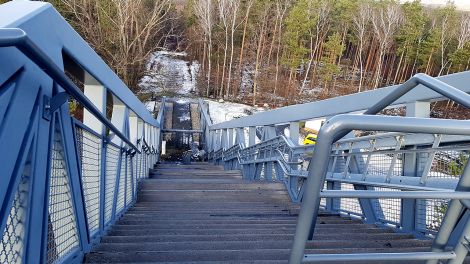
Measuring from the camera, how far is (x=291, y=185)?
21.4ft

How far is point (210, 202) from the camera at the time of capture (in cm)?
662

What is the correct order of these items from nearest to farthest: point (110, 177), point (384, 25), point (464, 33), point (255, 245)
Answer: point (255, 245)
point (110, 177)
point (464, 33)
point (384, 25)

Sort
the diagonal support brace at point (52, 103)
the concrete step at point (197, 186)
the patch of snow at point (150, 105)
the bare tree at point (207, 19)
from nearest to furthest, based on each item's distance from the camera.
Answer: the diagonal support brace at point (52, 103)
the concrete step at point (197, 186)
the patch of snow at point (150, 105)
the bare tree at point (207, 19)

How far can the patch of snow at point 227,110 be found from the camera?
2767 centimetres

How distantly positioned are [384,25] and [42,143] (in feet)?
123

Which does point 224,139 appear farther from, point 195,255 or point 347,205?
point 195,255

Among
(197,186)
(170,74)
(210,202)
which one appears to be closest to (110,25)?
(170,74)

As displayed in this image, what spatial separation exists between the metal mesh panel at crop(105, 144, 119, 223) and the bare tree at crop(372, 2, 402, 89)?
33884 mm

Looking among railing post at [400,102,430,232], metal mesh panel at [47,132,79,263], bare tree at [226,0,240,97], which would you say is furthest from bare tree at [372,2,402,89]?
metal mesh panel at [47,132,79,263]

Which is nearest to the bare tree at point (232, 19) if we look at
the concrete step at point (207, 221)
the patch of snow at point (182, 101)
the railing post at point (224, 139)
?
the patch of snow at point (182, 101)

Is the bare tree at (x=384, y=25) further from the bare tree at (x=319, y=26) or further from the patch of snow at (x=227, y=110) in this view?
the patch of snow at (x=227, y=110)

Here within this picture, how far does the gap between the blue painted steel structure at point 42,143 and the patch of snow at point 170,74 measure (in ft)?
104

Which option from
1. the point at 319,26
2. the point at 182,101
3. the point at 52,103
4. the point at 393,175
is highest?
the point at 319,26

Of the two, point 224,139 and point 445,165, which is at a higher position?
point 224,139
